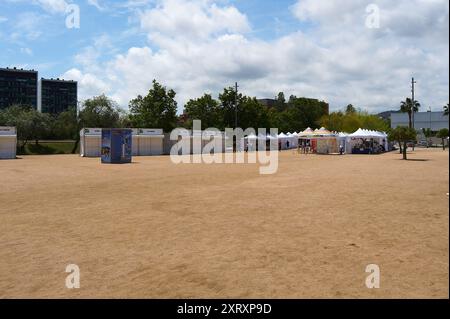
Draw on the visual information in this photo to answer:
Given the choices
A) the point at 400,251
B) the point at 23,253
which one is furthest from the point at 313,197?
the point at 23,253

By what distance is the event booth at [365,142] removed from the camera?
4656 centimetres

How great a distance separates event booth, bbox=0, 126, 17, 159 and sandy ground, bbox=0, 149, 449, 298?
32.7 m

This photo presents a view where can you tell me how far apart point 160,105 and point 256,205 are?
52831 millimetres

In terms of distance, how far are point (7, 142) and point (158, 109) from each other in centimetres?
2397

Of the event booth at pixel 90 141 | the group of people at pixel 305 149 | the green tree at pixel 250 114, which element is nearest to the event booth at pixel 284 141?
the green tree at pixel 250 114

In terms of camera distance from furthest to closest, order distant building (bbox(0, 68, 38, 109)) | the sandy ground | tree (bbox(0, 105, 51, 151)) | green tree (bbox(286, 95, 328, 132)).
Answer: distant building (bbox(0, 68, 38, 109)), green tree (bbox(286, 95, 328, 132)), tree (bbox(0, 105, 51, 151)), the sandy ground

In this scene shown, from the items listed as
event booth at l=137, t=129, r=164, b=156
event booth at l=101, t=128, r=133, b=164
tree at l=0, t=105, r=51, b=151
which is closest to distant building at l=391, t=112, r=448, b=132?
event booth at l=137, t=129, r=164, b=156

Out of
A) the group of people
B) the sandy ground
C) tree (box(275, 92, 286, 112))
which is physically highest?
tree (box(275, 92, 286, 112))

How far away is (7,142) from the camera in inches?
1703

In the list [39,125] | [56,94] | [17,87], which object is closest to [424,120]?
[39,125]

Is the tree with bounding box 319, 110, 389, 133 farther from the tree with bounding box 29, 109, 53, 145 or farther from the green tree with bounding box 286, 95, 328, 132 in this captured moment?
the tree with bounding box 29, 109, 53, 145

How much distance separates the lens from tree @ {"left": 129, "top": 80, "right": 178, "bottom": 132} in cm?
6262

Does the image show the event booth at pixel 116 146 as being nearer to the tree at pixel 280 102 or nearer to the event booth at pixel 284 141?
the event booth at pixel 284 141

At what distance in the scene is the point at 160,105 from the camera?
62594mm
